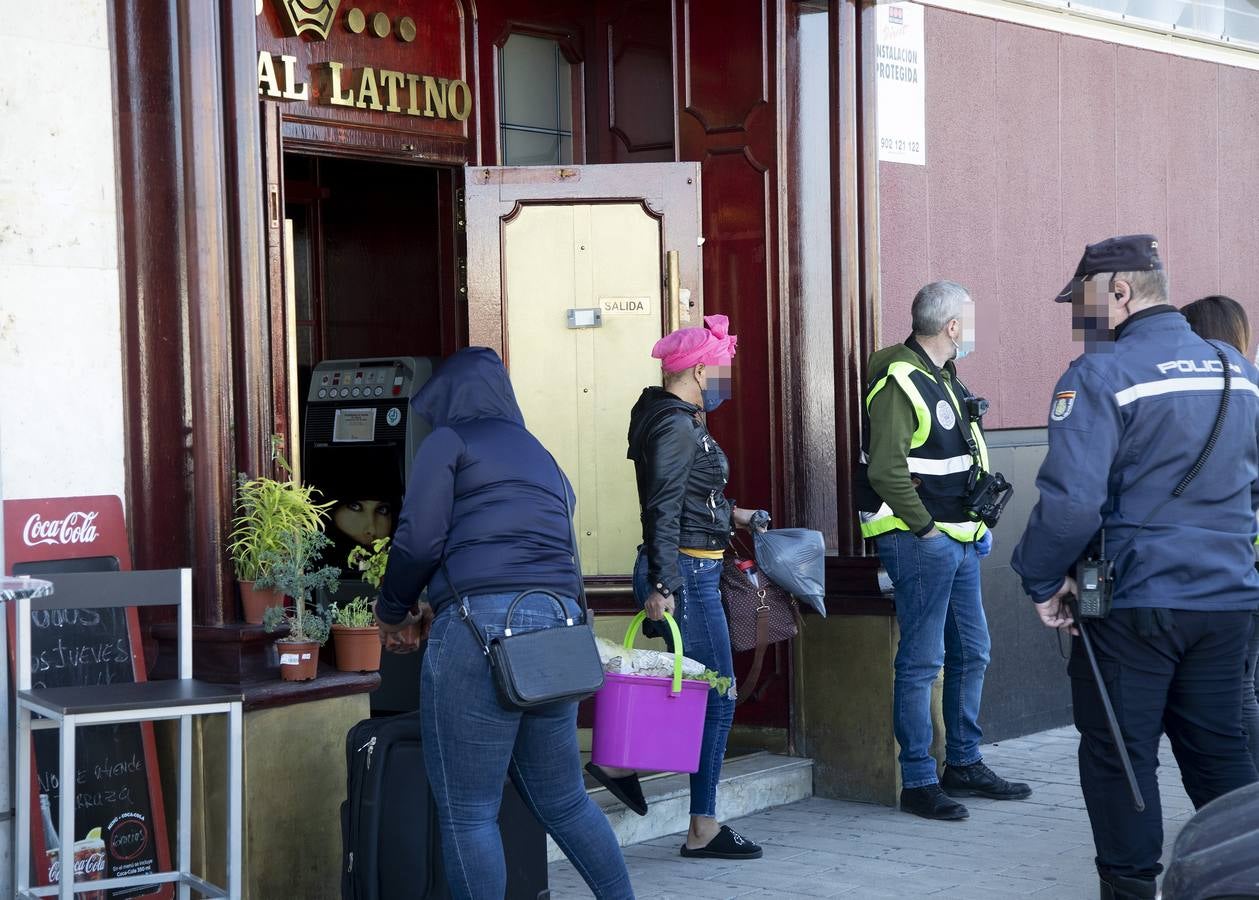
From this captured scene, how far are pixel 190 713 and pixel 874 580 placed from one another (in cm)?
304

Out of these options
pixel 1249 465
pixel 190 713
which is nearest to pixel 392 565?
pixel 190 713

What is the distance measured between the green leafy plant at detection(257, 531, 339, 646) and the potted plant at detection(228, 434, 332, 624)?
0.01 metres

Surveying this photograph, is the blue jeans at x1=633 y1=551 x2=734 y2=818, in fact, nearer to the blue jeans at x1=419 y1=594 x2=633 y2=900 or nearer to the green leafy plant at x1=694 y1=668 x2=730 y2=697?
the green leafy plant at x1=694 y1=668 x2=730 y2=697

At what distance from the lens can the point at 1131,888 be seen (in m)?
4.15

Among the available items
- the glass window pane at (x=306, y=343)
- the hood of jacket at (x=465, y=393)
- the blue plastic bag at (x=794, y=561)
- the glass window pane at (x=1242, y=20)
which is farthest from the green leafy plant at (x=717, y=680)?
the glass window pane at (x=1242, y=20)

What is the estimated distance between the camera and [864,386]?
6.51 m

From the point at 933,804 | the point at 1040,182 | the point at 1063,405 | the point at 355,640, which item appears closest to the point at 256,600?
the point at 355,640

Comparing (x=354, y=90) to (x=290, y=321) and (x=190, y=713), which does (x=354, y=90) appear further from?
(x=190, y=713)

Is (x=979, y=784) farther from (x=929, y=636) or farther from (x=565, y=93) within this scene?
(x=565, y=93)

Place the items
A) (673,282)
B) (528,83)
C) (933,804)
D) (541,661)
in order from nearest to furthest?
(541,661), (933,804), (673,282), (528,83)

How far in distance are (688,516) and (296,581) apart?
132cm

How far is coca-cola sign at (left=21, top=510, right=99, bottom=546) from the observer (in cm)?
433

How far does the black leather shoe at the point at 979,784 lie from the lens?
618cm

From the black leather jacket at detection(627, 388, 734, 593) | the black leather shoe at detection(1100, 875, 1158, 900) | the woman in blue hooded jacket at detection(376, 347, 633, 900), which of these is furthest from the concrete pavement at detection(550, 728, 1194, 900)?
the woman in blue hooded jacket at detection(376, 347, 633, 900)
